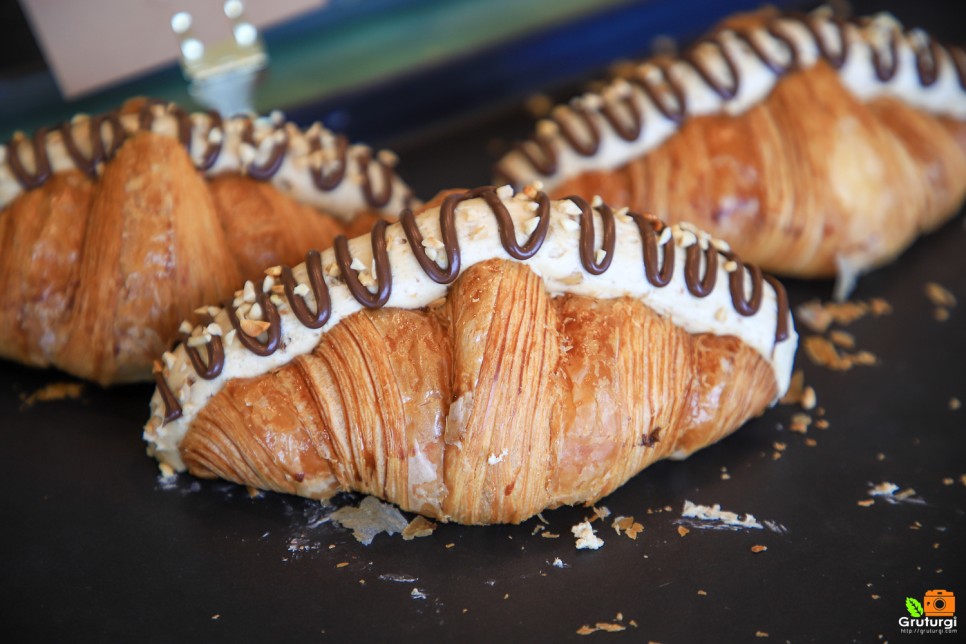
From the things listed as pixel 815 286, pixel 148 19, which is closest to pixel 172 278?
pixel 148 19

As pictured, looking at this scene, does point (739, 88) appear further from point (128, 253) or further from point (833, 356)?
point (128, 253)

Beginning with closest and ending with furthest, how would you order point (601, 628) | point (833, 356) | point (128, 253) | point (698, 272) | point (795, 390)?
point (601, 628) < point (698, 272) < point (128, 253) < point (795, 390) < point (833, 356)

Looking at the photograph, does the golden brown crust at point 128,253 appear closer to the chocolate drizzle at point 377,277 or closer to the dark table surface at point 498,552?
the dark table surface at point 498,552

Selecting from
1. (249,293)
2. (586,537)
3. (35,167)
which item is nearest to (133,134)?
(35,167)

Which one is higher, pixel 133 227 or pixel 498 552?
pixel 133 227

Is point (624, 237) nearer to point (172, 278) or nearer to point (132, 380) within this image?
point (172, 278)

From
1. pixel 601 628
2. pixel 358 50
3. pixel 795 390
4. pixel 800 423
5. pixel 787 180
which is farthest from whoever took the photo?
pixel 358 50

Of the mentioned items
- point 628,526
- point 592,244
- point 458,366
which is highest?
point 592,244
